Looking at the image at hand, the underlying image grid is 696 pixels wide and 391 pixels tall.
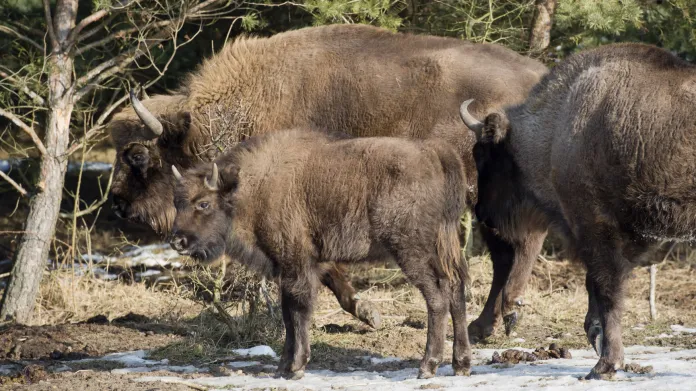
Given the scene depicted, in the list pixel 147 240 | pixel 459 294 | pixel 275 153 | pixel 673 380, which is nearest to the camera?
pixel 673 380

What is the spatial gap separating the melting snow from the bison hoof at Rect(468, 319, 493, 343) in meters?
1.23

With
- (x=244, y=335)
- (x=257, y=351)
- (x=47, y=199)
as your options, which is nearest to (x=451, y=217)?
(x=257, y=351)

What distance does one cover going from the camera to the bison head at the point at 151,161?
9062 mm

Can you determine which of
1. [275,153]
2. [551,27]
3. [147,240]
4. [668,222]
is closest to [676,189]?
[668,222]

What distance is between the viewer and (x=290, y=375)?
6820 mm

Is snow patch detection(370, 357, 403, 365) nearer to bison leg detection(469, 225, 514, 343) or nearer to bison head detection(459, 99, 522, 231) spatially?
bison leg detection(469, 225, 514, 343)

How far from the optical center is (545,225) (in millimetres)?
7816

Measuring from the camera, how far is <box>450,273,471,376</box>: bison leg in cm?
670

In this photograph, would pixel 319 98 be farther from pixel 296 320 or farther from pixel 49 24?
pixel 49 24

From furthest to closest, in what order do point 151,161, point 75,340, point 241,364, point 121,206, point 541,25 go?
point 541,25, point 121,206, point 151,161, point 75,340, point 241,364

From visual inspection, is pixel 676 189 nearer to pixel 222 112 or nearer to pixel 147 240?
pixel 222 112

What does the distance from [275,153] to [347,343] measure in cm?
187

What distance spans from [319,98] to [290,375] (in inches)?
110

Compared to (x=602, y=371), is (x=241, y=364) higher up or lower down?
lower down
